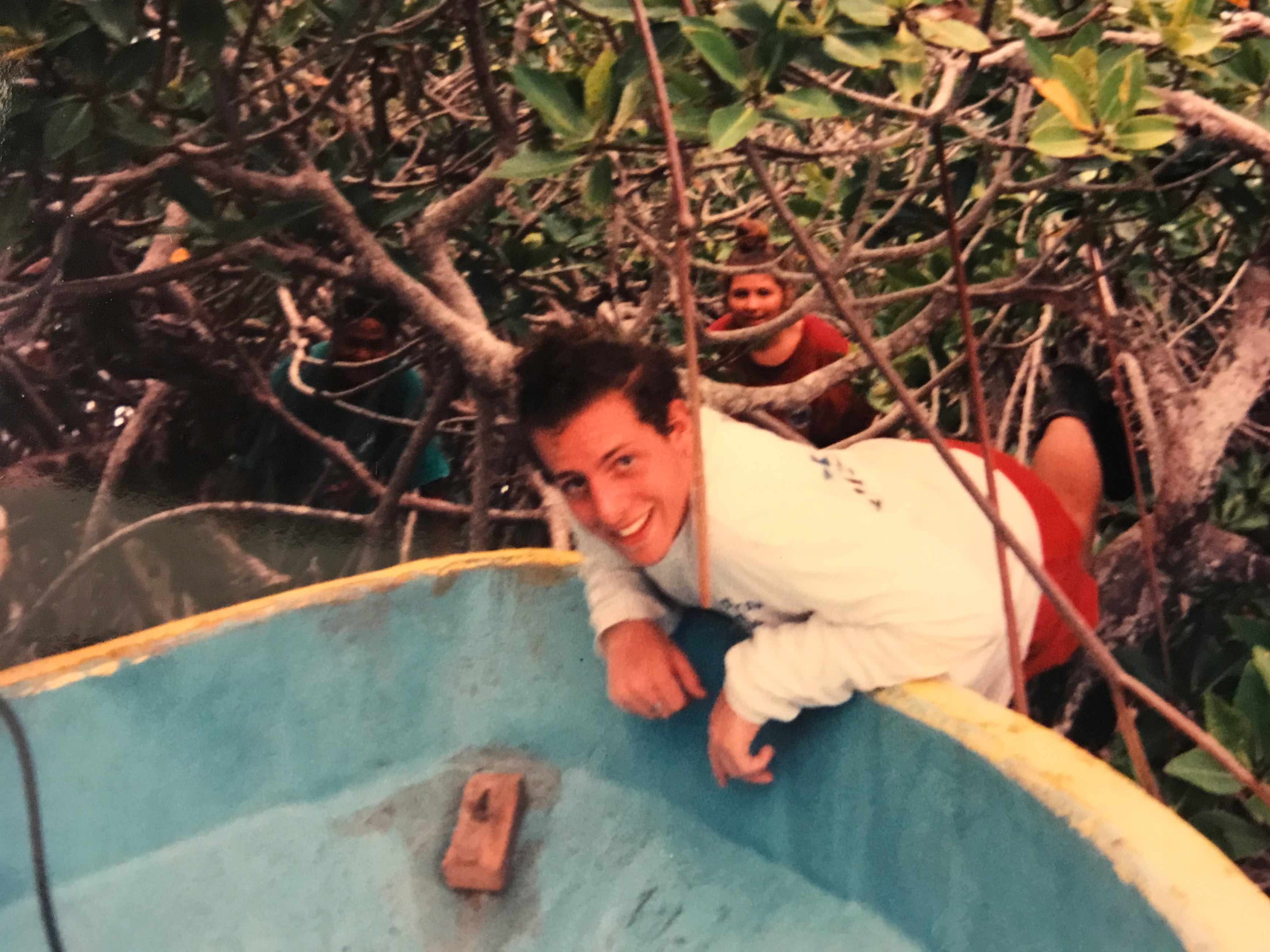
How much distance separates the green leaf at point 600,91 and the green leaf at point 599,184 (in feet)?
0.12

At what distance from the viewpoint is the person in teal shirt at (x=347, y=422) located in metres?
0.77

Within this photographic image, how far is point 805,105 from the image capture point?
1.55ft

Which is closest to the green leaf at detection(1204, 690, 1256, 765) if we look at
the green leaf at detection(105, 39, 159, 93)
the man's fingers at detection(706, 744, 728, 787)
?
the man's fingers at detection(706, 744, 728, 787)

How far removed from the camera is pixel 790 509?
1.73ft

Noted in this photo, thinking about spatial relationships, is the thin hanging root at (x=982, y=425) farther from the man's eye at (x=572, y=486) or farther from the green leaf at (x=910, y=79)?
the man's eye at (x=572, y=486)

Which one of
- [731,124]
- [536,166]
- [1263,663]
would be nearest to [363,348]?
[536,166]

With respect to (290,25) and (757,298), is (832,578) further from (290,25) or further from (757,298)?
(290,25)

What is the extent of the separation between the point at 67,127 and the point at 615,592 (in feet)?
1.49

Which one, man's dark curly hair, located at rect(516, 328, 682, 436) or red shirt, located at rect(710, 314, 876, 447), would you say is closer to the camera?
man's dark curly hair, located at rect(516, 328, 682, 436)

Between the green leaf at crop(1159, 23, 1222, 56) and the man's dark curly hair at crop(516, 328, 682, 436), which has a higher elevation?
the green leaf at crop(1159, 23, 1222, 56)

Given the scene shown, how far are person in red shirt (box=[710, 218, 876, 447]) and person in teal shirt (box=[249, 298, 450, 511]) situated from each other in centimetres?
34

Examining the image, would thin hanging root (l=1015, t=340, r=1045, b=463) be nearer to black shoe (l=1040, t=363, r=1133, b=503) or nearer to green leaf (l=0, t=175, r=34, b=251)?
black shoe (l=1040, t=363, r=1133, b=503)

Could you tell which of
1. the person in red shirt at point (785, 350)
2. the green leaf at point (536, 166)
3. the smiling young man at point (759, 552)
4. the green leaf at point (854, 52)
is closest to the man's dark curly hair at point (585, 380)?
the smiling young man at point (759, 552)

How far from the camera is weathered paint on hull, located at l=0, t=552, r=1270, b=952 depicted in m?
0.45
